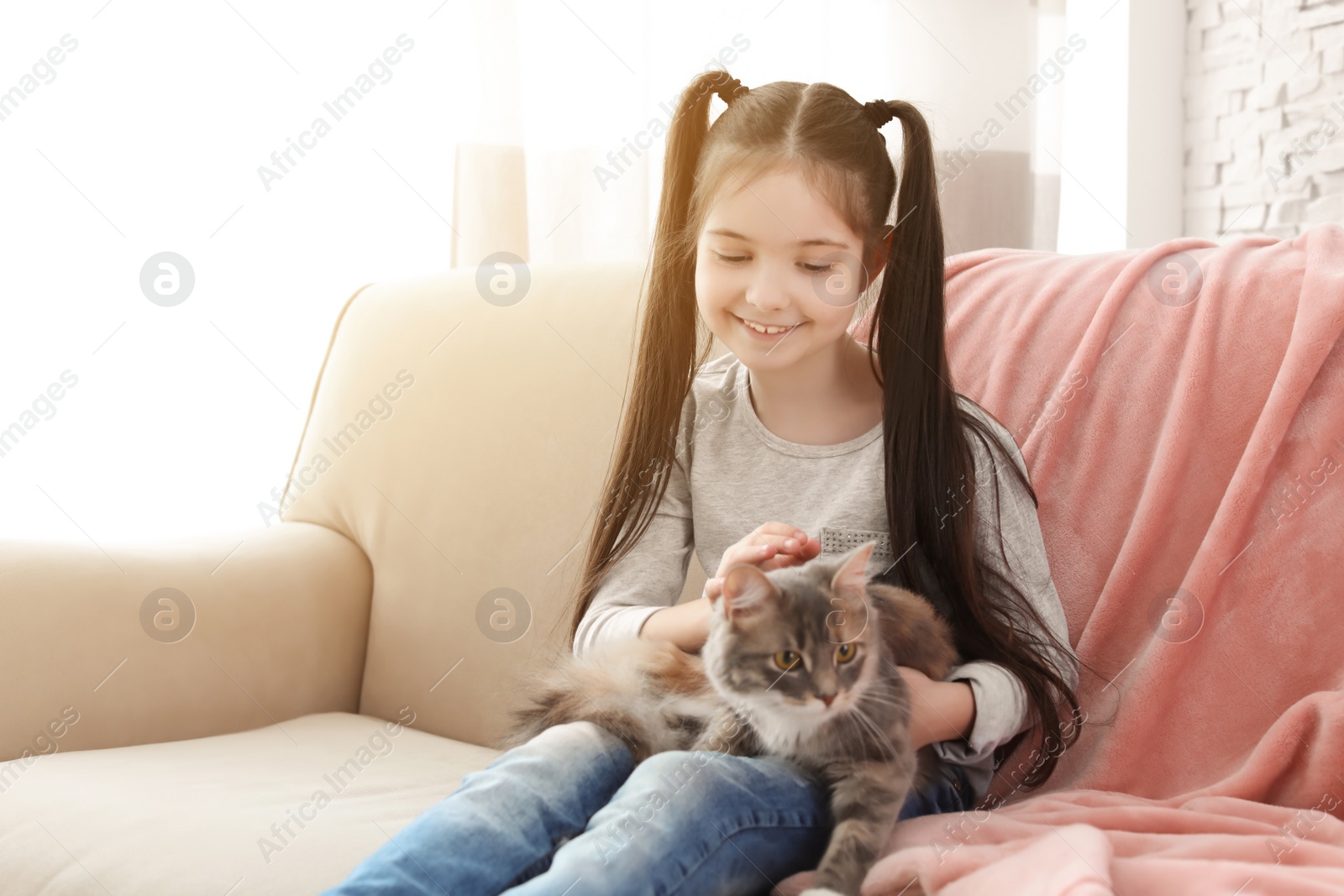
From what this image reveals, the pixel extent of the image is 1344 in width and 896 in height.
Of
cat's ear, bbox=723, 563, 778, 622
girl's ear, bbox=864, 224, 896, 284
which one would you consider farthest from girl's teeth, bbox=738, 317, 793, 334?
cat's ear, bbox=723, 563, 778, 622

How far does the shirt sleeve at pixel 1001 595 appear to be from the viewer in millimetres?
1127

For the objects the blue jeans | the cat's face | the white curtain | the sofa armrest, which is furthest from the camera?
the white curtain

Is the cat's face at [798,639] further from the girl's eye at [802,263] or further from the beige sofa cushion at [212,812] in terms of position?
the beige sofa cushion at [212,812]

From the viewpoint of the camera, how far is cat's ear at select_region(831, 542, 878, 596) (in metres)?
0.98

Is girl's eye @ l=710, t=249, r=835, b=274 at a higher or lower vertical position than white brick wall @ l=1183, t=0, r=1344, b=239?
lower

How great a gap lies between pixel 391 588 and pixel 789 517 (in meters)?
0.79

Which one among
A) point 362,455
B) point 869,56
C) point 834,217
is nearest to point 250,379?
point 362,455

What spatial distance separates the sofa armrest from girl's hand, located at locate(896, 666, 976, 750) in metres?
1.03

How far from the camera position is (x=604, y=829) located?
91cm

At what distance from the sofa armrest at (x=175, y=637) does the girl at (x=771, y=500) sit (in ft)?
1.89

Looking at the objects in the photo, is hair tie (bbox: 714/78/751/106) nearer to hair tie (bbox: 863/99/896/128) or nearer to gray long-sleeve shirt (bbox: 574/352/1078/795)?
hair tie (bbox: 863/99/896/128)

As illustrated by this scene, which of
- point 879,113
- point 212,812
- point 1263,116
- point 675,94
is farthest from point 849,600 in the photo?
point 1263,116

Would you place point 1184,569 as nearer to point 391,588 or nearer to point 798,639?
point 798,639

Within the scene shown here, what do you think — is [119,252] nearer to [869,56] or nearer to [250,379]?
[250,379]
